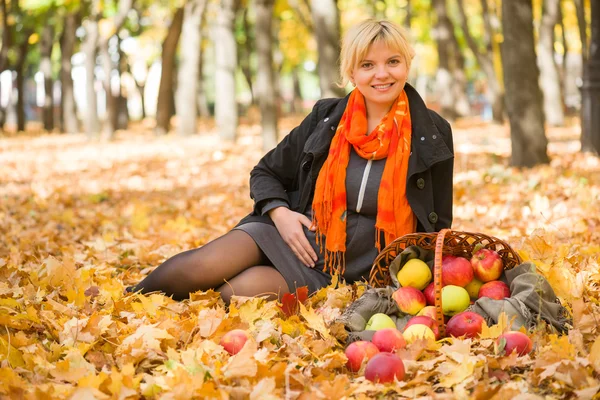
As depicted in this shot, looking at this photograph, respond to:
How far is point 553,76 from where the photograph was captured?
1669 cm

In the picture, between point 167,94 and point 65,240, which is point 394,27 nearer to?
point 65,240

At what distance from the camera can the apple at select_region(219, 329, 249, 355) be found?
2896mm

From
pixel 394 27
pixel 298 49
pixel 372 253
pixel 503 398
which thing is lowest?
pixel 503 398

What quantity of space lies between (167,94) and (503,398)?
18906mm

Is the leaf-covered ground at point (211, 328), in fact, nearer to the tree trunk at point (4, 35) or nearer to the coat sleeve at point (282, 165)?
the coat sleeve at point (282, 165)

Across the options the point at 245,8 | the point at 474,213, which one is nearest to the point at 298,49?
the point at 245,8

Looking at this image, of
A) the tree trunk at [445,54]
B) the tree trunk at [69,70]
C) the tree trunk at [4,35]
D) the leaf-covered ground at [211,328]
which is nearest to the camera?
the leaf-covered ground at [211,328]

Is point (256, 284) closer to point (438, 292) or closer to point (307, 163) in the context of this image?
point (307, 163)

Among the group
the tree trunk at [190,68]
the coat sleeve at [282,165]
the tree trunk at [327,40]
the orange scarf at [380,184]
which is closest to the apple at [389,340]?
the orange scarf at [380,184]

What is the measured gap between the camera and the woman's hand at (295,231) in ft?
12.3

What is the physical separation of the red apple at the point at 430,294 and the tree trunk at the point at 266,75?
8.16 m

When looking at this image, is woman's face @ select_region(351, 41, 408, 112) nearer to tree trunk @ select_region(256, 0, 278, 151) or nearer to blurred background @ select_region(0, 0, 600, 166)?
blurred background @ select_region(0, 0, 600, 166)

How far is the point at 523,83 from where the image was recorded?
8.70m

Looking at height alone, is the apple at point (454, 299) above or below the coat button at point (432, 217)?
below
